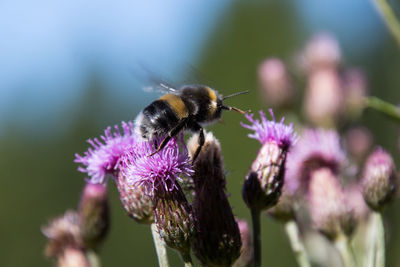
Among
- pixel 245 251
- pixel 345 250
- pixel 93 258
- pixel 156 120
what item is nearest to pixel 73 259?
pixel 93 258

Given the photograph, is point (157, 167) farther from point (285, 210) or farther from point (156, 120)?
point (285, 210)

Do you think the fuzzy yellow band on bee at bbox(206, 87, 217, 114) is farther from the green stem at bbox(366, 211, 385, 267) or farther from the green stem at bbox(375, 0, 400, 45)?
the green stem at bbox(366, 211, 385, 267)

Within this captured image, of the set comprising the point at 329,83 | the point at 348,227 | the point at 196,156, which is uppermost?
the point at 329,83

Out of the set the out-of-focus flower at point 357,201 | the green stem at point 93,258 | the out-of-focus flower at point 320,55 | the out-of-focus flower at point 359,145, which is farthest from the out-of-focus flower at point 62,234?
the out-of-focus flower at point 320,55

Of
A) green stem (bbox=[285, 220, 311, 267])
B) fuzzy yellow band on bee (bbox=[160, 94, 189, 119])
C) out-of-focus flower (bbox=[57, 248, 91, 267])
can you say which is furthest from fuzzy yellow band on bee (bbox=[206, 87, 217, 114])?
out-of-focus flower (bbox=[57, 248, 91, 267])

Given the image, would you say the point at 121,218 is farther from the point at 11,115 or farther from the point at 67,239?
the point at 67,239

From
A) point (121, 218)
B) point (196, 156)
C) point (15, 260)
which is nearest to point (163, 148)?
point (196, 156)

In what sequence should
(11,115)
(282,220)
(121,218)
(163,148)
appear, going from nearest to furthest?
1. (163,148)
2. (282,220)
3. (121,218)
4. (11,115)
